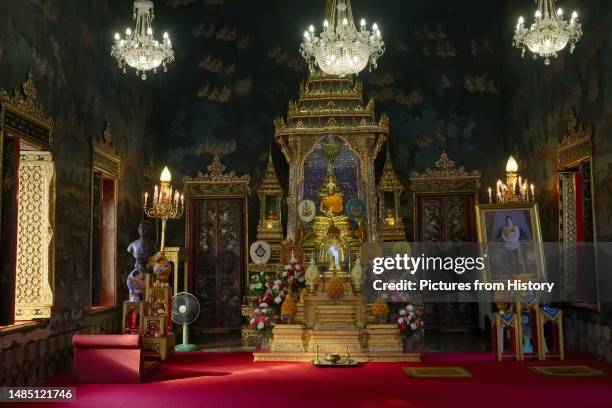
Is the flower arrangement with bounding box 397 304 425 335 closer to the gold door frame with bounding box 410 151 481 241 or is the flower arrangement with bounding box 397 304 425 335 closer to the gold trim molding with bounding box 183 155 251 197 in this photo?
the gold door frame with bounding box 410 151 481 241

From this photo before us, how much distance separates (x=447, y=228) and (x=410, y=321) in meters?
4.52

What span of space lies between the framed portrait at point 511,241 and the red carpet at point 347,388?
5.19 feet

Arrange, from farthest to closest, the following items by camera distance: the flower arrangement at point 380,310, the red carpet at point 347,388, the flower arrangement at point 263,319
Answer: the flower arrangement at point 263,319 → the flower arrangement at point 380,310 → the red carpet at point 347,388

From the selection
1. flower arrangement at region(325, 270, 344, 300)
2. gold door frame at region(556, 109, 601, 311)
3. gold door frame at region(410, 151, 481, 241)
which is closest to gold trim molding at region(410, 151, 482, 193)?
gold door frame at region(410, 151, 481, 241)

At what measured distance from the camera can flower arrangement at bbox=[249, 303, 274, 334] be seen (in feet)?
35.2

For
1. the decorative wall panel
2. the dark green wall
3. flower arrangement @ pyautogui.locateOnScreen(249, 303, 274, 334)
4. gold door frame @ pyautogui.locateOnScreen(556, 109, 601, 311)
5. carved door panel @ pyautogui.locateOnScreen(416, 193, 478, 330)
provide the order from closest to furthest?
Result: the dark green wall → the decorative wall panel → gold door frame @ pyautogui.locateOnScreen(556, 109, 601, 311) → flower arrangement @ pyautogui.locateOnScreen(249, 303, 274, 334) → carved door panel @ pyautogui.locateOnScreen(416, 193, 478, 330)

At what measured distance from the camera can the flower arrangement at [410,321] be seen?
10.4m

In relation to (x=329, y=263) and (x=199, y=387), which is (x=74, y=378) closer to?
(x=199, y=387)

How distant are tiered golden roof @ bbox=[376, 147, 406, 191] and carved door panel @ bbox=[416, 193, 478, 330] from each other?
607 mm

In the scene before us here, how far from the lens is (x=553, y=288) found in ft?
37.8

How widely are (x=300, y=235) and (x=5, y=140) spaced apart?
22.8 ft

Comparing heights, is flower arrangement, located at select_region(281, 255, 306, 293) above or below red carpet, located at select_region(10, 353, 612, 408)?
above

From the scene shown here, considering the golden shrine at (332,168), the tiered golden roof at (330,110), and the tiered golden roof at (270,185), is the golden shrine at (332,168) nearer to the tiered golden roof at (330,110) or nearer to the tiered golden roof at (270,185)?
the tiered golden roof at (330,110)

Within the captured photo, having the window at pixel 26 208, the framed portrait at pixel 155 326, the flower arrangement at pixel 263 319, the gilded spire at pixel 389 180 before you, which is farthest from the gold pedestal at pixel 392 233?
the window at pixel 26 208
